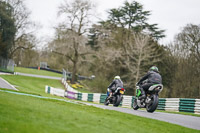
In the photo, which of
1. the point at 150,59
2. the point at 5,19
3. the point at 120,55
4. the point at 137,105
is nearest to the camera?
the point at 137,105

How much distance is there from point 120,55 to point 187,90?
35.0 ft

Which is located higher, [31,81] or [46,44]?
[46,44]

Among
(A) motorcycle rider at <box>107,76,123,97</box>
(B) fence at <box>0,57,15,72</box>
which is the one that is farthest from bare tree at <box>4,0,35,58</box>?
(A) motorcycle rider at <box>107,76,123,97</box>

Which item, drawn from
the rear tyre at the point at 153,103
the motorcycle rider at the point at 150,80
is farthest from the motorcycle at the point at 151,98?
the motorcycle rider at the point at 150,80

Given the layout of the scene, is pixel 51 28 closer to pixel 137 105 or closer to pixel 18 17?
pixel 18 17

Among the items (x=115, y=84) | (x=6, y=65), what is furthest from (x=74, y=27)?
(x=115, y=84)

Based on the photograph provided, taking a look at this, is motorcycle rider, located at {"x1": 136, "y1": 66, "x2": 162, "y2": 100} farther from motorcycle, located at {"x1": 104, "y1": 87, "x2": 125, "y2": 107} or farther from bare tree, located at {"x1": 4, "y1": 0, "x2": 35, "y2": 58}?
bare tree, located at {"x1": 4, "y1": 0, "x2": 35, "y2": 58}

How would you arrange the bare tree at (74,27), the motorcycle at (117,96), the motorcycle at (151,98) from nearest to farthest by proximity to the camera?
the motorcycle at (151,98), the motorcycle at (117,96), the bare tree at (74,27)

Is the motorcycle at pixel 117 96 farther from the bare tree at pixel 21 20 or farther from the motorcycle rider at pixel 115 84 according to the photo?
the bare tree at pixel 21 20

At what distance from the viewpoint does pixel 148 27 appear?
50.7m

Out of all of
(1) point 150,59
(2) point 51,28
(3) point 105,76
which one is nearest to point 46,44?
(2) point 51,28

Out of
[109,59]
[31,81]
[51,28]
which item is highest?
[51,28]

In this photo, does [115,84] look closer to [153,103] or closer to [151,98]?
[151,98]

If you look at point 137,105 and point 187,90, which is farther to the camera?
point 187,90
